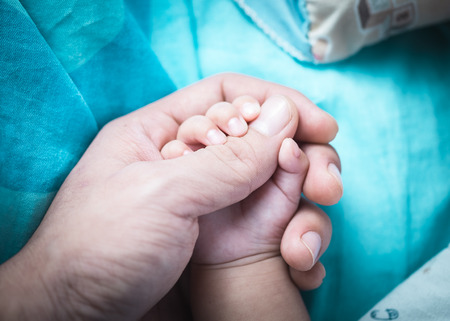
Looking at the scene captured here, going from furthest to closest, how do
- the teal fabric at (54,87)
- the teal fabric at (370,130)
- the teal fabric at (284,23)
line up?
the teal fabric at (284,23) → the teal fabric at (370,130) → the teal fabric at (54,87)

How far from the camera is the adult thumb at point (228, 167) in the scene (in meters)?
0.46

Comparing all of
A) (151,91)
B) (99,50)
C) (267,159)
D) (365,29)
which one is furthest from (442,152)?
(99,50)

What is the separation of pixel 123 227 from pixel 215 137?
0.70 ft

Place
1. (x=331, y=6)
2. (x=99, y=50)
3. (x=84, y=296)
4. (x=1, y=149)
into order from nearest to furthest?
(x=84, y=296)
(x=1, y=149)
(x=99, y=50)
(x=331, y=6)

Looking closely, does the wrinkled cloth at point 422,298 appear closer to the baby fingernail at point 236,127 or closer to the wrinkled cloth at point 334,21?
the baby fingernail at point 236,127

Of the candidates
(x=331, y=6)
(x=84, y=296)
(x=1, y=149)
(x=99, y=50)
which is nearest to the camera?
(x=84, y=296)

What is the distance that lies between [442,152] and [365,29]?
13.8 inches

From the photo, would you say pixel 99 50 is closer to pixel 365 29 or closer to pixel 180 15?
pixel 180 15

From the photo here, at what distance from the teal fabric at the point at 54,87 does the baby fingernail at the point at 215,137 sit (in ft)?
0.84

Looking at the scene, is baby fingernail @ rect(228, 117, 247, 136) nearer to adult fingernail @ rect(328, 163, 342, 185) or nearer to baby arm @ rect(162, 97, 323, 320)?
baby arm @ rect(162, 97, 323, 320)

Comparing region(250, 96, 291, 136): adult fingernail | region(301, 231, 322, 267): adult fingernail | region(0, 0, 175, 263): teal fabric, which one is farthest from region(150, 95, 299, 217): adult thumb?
Result: region(0, 0, 175, 263): teal fabric

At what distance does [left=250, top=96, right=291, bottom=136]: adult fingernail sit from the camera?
57cm

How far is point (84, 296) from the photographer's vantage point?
1.36ft

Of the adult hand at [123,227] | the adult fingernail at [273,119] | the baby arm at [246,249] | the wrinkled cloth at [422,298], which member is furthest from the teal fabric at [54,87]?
the wrinkled cloth at [422,298]
